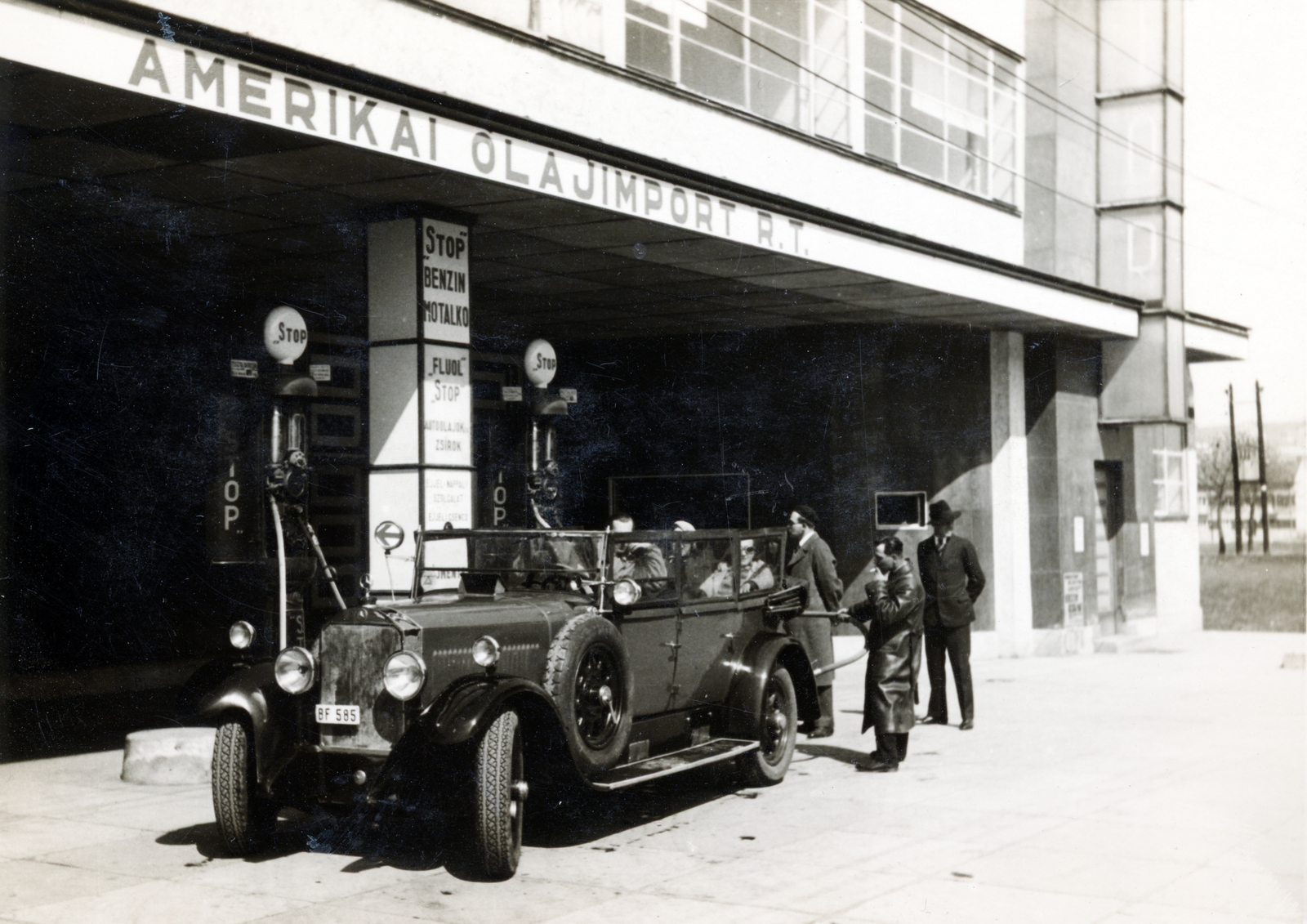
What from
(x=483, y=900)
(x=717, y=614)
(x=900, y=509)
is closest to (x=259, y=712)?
(x=483, y=900)

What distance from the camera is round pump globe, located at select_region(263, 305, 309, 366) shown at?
33.7 ft

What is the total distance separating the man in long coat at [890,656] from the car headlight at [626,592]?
234cm

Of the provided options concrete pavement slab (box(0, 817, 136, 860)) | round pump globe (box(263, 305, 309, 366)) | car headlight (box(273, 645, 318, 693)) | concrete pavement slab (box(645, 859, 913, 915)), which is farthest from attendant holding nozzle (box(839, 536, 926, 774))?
concrete pavement slab (box(0, 817, 136, 860))

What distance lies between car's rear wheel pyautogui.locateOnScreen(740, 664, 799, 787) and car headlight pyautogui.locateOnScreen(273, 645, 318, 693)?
3.20m

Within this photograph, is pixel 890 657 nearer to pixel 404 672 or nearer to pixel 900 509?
pixel 404 672

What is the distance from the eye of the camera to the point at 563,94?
11.1m

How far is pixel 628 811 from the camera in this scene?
8508 mm

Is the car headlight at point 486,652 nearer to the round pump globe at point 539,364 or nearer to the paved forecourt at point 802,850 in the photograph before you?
the paved forecourt at point 802,850

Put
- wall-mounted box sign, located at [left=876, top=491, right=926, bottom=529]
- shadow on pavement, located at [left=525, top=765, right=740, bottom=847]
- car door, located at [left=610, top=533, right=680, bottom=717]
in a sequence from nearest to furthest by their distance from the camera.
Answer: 1. shadow on pavement, located at [left=525, top=765, right=740, bottom=847]
2. car door, located at [left=610, top=533, right=680, bottom=717]
3. wall-mounted box sign, located at [left=876, top=491, right=926, bottom=529]

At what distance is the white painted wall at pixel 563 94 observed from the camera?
9203mm

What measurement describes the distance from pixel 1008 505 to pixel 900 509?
177cm

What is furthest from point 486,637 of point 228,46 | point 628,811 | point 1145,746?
point 1145,746

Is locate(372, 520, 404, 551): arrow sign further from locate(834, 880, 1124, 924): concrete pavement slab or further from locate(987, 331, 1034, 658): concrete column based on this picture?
locate(987, 331, 1034, 658): concrete column

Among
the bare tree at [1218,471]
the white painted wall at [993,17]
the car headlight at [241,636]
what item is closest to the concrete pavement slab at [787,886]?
the car headlight at [241,636]
